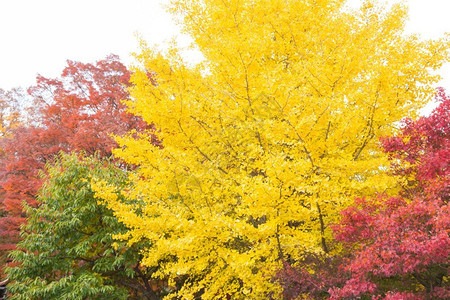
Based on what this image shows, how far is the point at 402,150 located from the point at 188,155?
3571 mm

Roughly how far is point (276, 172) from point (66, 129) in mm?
13159

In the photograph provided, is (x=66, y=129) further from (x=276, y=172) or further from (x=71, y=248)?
(x=276, y=172)

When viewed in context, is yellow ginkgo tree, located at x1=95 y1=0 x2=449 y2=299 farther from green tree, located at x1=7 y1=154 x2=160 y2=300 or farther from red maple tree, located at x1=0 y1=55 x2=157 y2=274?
red maple tree, located at x1=0 y1=55 x2=157 y2=274

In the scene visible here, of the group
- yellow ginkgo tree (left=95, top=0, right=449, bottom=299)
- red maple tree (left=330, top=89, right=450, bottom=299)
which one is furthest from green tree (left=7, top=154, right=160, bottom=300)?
red maple tree (left=330, top=89, right=450, bottom=299)

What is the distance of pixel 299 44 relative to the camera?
7082 mm

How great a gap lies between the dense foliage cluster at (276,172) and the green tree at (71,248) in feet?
0.13

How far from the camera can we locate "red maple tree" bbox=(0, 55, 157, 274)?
11.9 meters

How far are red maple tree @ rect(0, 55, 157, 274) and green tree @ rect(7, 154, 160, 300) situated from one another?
12.0 ft

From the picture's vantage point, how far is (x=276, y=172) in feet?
14.0

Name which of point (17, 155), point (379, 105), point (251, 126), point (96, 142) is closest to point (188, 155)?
point (251, 126)

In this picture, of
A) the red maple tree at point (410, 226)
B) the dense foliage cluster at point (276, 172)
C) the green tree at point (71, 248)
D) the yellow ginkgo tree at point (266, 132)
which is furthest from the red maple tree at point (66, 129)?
the red maple tree at point (410, 226)

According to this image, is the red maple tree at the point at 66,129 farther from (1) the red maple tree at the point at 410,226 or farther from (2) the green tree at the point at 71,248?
(1) the red maple tree at the point at 410,226

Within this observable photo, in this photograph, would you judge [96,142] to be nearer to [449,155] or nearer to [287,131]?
[287,131]

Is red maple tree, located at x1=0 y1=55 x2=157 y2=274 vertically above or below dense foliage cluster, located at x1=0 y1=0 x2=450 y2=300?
above
